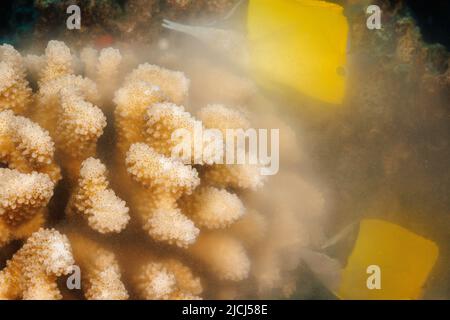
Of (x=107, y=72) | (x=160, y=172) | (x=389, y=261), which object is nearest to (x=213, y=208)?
(x=160, y=172)

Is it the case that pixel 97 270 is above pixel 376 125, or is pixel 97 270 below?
below

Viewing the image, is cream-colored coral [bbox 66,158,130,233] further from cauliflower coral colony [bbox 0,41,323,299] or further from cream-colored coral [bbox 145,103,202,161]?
cream-colored coral [bbox 145,103,202,161]

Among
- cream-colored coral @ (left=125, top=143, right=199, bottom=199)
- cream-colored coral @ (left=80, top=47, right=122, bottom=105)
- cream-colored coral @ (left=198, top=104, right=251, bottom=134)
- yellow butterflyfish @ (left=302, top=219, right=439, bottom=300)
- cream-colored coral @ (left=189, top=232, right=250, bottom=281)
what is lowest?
yellow butterflyfish @ (left=302, top=219, right=439, bottom=300)

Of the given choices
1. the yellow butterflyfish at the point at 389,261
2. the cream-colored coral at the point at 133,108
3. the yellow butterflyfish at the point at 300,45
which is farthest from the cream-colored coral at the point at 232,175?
the yellow butterflyfish at the point at 300,45

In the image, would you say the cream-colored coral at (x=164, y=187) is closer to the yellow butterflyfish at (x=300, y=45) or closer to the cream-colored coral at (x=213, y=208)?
the cream-colored coral at (x=213, y=208)

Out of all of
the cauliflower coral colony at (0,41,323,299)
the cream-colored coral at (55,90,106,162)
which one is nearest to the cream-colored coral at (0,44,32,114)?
the cauliflower coral colony at (0,41,323,299)

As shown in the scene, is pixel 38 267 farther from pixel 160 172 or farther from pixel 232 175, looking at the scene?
pixel 232 175

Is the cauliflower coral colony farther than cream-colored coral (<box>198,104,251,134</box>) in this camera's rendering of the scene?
No
